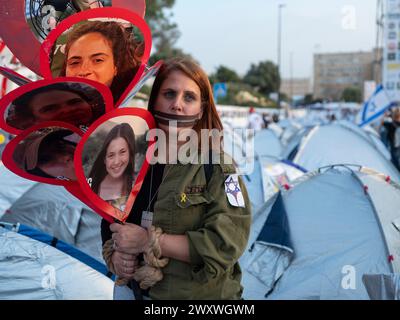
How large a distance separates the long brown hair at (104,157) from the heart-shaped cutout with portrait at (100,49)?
8 centimetres

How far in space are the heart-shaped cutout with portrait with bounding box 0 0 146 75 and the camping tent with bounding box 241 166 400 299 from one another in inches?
105

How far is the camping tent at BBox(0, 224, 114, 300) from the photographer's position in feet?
8.89

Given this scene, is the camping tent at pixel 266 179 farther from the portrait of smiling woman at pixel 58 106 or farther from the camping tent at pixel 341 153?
the portrait of smiling woman at pixel 58 106

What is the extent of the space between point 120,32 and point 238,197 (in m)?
0.57

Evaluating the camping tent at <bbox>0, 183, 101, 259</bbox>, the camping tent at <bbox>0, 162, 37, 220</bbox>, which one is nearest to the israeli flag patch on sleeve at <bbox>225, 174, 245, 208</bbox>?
the camping tent at <bbox>0, 183, 101, 259</bbox>

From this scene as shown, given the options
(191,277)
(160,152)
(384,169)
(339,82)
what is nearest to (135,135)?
(160,152)

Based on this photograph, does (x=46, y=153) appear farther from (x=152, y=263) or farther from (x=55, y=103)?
(x=152, y=263)

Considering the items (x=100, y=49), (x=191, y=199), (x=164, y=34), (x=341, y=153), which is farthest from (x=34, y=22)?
(x=164, y=34)

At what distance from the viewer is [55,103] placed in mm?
1253

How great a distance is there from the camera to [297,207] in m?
3.73

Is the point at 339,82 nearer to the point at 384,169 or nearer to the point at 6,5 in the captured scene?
the point at 384,169

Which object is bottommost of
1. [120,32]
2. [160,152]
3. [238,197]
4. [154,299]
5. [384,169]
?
[384,169]

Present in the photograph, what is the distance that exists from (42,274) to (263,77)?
5028 centimetres

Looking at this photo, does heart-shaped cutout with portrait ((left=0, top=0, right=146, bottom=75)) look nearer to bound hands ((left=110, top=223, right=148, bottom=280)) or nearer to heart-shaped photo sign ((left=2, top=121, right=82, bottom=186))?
heart-shaped photo sign ((left=2, top=121, right=82, bottom=186))
